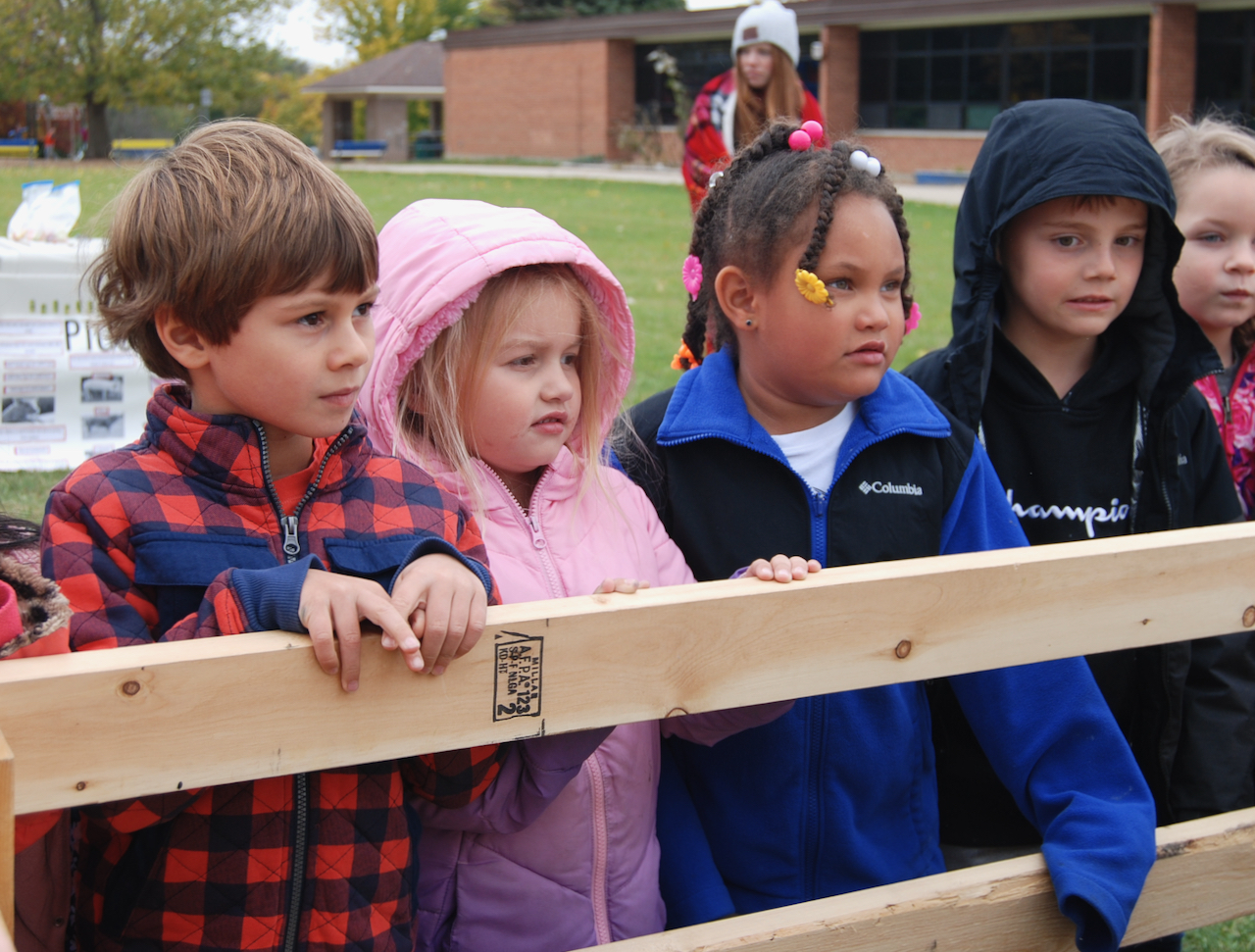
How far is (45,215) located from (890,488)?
561 centimetres

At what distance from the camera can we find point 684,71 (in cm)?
3694

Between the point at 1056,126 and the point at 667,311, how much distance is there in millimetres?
7463

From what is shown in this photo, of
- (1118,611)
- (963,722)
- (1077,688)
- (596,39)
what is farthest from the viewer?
(596,39)

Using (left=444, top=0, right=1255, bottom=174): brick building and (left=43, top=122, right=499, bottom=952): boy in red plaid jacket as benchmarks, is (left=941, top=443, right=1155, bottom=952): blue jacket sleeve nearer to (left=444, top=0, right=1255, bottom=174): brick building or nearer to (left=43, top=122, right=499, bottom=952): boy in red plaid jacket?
(left=43, top=122, right=499, bottom=952): boy in red plaid jacket

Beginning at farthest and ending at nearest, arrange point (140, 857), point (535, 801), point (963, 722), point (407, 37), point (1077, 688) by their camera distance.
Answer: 1. point (407, 37)
2. point (963, 722)
3. point (1077, 688)
4. point (535, 801)
5. point (140, 857)

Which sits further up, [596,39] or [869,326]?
[596,39]

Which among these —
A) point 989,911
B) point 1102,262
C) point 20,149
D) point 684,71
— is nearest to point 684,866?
point 989,911

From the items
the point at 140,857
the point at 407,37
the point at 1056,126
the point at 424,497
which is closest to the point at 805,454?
the point at 424,497

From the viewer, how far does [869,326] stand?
87.2 inches

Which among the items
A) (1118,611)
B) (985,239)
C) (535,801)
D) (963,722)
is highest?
(985,239)

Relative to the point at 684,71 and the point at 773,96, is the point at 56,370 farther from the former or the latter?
the point at 684,71

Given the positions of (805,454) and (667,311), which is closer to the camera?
(805,454)

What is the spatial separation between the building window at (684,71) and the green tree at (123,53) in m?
19.3

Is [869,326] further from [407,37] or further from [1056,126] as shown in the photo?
[407,37]
